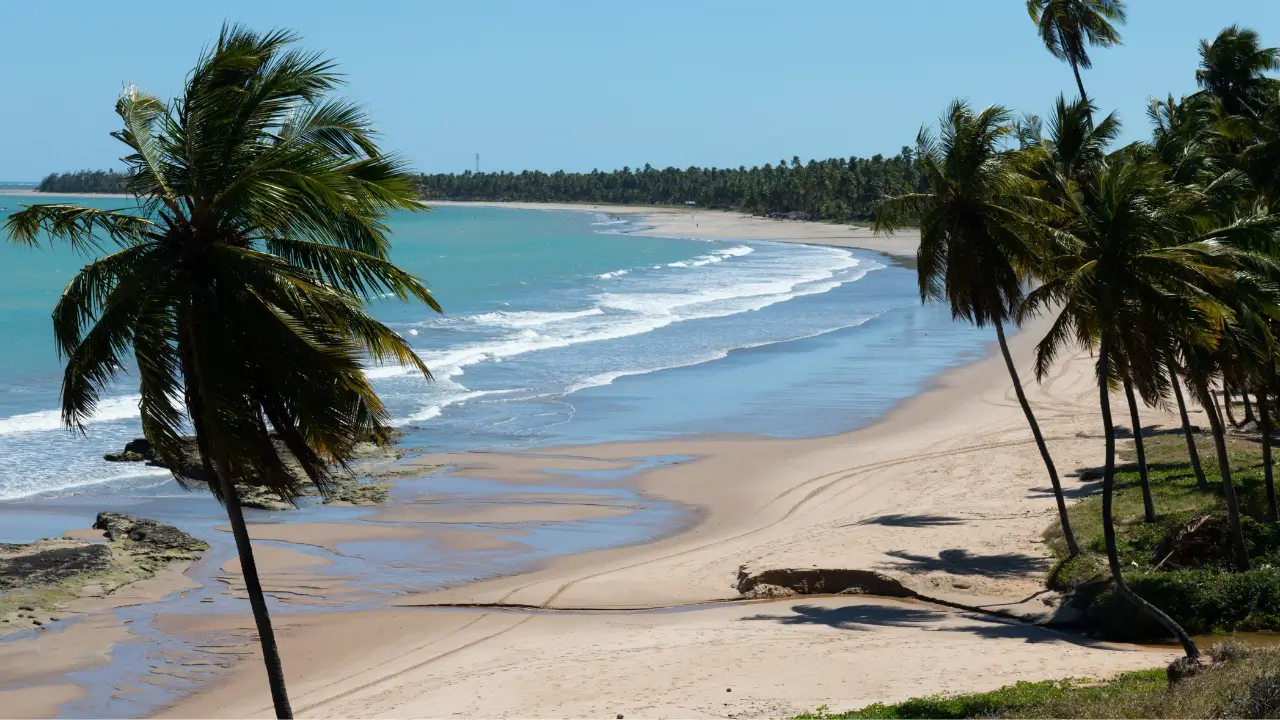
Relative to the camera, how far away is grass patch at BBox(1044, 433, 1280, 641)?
1301 cm

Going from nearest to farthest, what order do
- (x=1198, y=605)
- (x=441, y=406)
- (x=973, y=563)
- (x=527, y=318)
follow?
(x=1198, y=605), (x=973, y=563), (x=441, y=406), (x=527, y=318)

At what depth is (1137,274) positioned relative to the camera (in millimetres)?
11820

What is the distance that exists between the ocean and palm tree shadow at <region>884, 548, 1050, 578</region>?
8.69m

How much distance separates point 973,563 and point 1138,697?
700 centimetres

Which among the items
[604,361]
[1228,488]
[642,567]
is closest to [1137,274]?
[1228,488]

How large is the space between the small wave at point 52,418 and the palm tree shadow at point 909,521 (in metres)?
17.1

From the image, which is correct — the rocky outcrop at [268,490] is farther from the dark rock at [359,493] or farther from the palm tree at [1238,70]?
the palm tree at [1238,70]

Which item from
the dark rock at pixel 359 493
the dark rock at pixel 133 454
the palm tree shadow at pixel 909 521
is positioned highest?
the dark rock at pixel 133 454

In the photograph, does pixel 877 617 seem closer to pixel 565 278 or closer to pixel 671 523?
pixel 671 523

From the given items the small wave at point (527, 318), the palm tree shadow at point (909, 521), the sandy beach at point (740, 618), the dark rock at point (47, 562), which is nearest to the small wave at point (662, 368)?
the sandy beach at point (740, 618)

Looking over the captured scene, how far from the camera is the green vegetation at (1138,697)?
8727 millimetres

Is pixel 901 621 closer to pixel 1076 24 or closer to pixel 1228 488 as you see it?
pixel 1228 488

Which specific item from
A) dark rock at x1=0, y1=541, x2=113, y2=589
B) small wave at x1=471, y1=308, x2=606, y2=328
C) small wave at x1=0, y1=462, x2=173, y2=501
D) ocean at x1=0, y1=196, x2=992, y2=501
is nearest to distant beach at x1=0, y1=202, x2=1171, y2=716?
ocean at x1=0, y1=196, x2=992, y2=501

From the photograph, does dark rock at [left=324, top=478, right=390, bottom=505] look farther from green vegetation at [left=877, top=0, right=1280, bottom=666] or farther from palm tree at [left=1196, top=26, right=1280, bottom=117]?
palm tree at [left=1196, top=26, right=1280, bottom=117]
